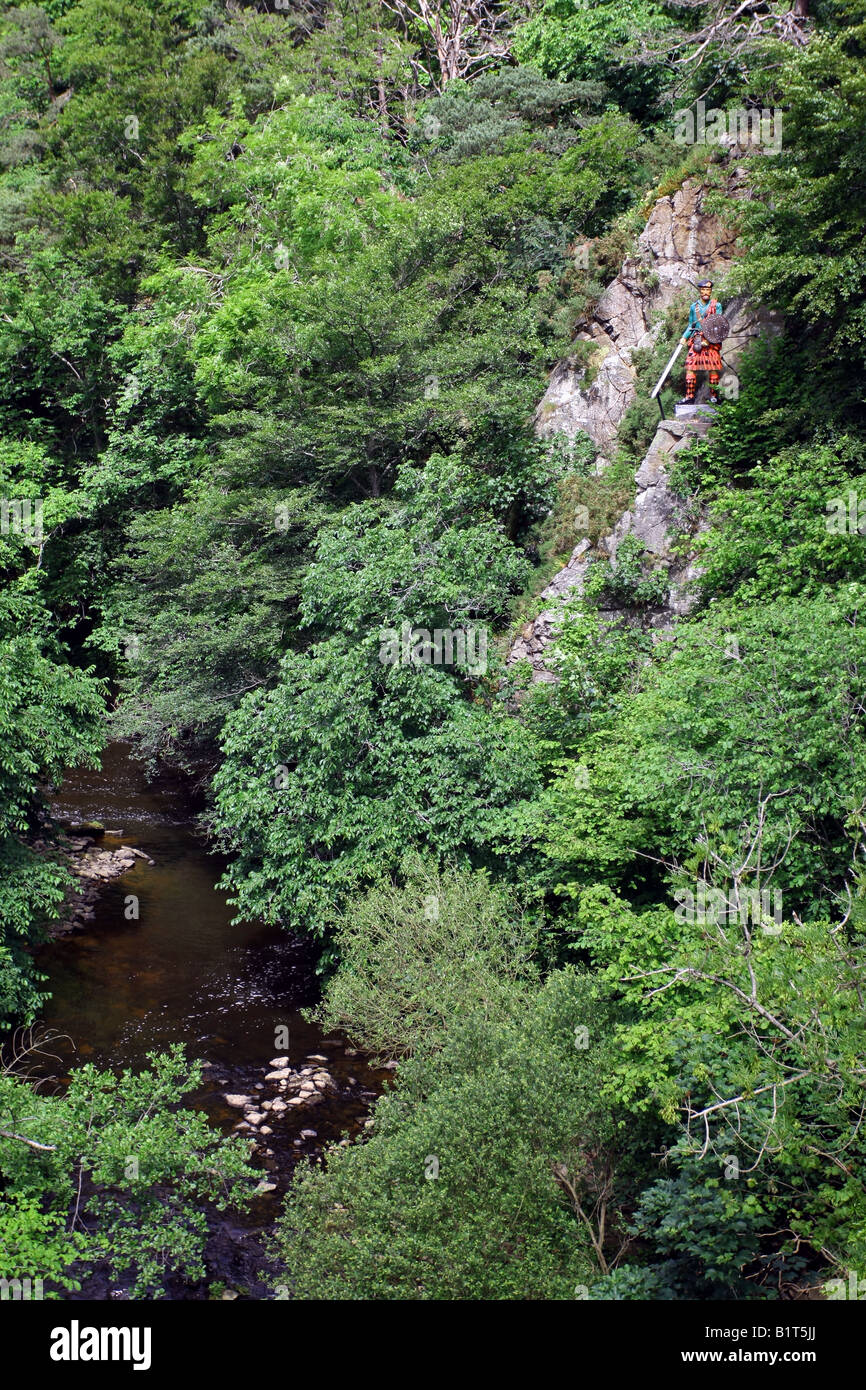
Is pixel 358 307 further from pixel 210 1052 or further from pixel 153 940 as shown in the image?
pixel 210 1052

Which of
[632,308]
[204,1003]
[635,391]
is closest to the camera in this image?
[204,1003]

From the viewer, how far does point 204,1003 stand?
1720 cm

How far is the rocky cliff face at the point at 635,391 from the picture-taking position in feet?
59.8

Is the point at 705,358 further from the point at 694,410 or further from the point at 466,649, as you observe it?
the point at 466,649

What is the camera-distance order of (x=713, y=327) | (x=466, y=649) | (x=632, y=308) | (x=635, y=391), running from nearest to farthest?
(x=466, y=649) < (x=713, y=327) < (x=635, y=391) < (x=632, y=308)

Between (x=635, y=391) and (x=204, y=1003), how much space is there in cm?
1518

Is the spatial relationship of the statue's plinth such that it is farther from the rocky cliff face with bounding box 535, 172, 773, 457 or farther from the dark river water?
the dark river water

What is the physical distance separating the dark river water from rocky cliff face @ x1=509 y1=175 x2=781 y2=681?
7722mm

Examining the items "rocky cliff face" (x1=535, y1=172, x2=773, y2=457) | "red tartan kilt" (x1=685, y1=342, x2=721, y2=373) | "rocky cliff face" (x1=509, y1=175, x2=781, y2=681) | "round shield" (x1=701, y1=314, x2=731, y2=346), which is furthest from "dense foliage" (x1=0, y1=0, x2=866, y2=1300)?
"round shield" (x1=701, y1=314, x2=731, y2=346)

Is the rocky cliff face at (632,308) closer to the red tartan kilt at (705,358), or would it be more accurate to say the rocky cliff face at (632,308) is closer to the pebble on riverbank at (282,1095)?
the red tartan kilt at (705,358)

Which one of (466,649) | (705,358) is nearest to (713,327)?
(705,358)

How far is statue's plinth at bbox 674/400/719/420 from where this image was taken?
18500mm

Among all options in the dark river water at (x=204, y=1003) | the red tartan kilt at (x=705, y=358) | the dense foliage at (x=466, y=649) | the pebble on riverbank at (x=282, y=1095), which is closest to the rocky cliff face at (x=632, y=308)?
the dense foliage at (x=466, y=649)

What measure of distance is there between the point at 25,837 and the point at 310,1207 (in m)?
10.5
